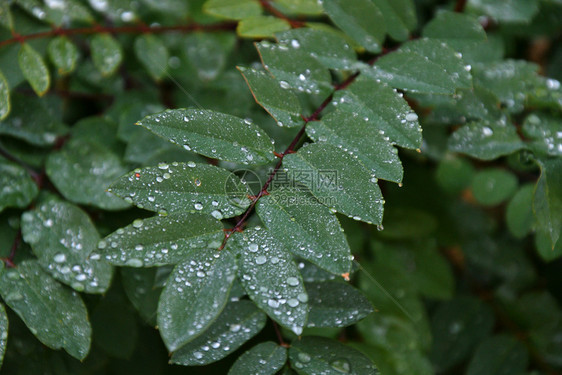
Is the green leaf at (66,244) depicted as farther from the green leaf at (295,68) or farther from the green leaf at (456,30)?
the green leaf at (456,30)

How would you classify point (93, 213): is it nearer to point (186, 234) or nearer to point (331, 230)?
point (186, 234)

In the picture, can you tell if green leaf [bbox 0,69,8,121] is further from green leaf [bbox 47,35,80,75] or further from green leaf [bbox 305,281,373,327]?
green leaf [bbox 305,281,373,327]

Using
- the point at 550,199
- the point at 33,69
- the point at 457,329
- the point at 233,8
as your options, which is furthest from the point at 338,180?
the point at 457,329

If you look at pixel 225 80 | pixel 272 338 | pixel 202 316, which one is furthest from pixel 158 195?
pixel 225 80

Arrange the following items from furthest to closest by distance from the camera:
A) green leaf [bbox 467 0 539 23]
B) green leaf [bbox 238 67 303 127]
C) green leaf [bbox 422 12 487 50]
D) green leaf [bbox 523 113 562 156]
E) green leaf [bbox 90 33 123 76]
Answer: green leaf [bbox 467 0 539 23], green leaf [bbox 90 33 123 76], green leaf [bbox 422 12 487 50], green leaf [bbox 523 113 562 156], green leaf [bbox 238 67 303 127]

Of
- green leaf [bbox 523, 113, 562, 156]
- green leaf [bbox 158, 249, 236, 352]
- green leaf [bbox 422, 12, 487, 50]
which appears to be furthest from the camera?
green leaf [bbox 422, 12, 487, 50]

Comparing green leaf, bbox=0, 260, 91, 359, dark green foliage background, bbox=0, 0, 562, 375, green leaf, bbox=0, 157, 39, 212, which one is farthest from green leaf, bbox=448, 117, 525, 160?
green leaf, bbox=0, 157, 39, 212
